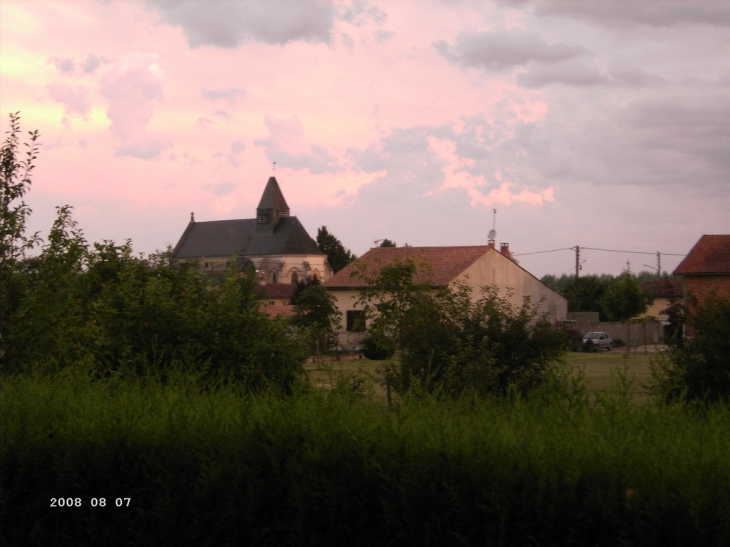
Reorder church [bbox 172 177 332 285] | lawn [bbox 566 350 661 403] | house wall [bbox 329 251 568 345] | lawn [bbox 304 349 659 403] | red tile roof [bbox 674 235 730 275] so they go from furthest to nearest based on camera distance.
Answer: church [bbox 172 177 332 285], house wall [bbox 329 251 568 345], red tile roof [bbox 674 235 730 275], lawn [bbox 304 349 659 403], lawn [bbox 566 350 661 403]

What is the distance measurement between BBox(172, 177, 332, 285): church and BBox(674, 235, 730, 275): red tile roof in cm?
6913

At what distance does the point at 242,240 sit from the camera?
115750 mm

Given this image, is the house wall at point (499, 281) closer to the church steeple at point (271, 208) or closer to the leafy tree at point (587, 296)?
the leafy tree at point (587, 296)

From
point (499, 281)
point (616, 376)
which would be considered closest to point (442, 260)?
point (499, 281)

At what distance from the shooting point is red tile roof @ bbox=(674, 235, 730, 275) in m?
42.2

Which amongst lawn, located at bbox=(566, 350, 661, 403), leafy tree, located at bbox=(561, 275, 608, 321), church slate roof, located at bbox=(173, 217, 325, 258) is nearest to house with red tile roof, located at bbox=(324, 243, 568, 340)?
lawn, located at bbox=(566, 350, 661, 403)

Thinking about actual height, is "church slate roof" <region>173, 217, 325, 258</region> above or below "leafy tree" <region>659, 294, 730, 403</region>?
above

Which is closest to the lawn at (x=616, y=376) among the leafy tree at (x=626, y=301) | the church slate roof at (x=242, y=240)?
the leafy tree at (x=626, y=301)

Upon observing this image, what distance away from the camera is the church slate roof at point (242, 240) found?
365 ft

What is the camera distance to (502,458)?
4.39 m

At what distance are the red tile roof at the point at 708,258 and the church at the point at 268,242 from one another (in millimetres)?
69135

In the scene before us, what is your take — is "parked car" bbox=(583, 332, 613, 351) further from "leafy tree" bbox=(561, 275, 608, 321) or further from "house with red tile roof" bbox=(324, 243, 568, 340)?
"leafy tree" bbox=(561, 275, 608, 321)

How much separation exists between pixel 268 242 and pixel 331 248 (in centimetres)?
1034

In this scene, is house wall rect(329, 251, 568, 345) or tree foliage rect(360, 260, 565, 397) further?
house wall rect(329, 251, 568, 345)
